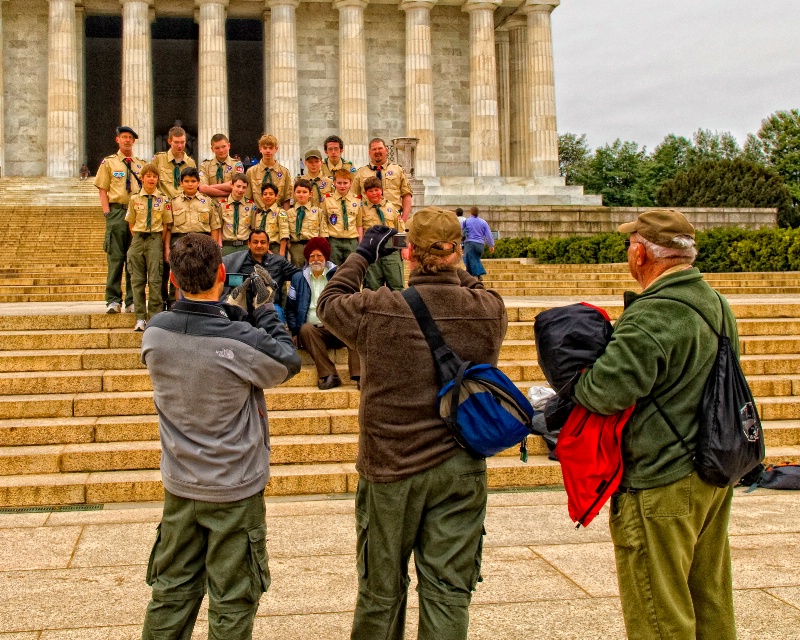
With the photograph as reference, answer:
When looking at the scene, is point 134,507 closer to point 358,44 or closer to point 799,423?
point 799,423

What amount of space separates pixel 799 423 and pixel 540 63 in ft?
119

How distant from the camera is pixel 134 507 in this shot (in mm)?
7637

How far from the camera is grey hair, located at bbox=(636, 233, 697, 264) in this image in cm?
393

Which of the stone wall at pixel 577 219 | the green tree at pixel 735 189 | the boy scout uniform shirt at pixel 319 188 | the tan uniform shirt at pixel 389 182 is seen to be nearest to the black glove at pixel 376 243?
the boy scout uniform shirt at pixel 319 188

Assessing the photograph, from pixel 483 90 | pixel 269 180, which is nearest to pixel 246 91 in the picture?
pixel 483 90

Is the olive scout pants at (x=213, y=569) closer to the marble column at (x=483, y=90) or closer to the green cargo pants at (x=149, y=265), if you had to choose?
the green cargo pants at (x=149, y=265)

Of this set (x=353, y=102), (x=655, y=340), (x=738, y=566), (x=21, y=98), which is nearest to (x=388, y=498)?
(x=655, y=340)

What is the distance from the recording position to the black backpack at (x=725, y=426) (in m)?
3.70

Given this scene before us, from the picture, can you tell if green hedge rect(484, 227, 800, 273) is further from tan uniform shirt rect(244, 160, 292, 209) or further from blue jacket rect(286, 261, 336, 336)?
blue jacket rect(286, 261, 336, 336)

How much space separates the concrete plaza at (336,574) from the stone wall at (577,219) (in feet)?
80.2

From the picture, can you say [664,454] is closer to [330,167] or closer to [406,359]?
[406,359]

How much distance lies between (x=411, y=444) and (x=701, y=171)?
43.1 meters

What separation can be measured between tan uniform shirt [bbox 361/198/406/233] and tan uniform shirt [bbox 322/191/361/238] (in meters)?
0.08

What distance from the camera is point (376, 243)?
4.46m
